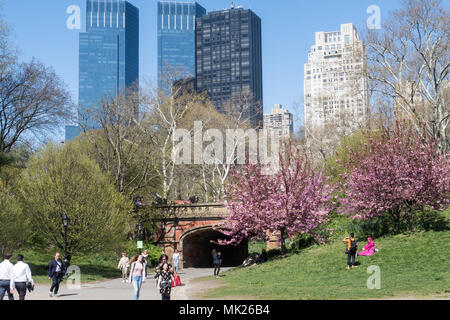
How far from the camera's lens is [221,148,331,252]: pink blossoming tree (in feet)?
109

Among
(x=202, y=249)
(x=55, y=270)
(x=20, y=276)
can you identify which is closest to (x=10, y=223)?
(x=55, y=270)

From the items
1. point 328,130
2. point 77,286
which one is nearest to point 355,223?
point 77,286

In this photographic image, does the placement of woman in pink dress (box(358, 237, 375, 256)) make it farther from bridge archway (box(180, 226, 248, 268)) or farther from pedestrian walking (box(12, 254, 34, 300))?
bridge archway (box(180, 226, 248, 268))

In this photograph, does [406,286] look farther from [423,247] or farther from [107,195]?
[107,195]

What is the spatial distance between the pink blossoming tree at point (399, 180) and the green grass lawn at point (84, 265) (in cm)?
1593

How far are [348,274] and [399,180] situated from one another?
755 centimetres

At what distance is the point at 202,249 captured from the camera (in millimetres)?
53719

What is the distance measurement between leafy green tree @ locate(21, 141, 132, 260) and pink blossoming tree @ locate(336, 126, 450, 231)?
15.0 metres

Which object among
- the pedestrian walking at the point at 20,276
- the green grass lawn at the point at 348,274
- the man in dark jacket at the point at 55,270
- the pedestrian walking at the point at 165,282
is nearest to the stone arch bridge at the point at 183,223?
the green grass lawn at the point at 348,274

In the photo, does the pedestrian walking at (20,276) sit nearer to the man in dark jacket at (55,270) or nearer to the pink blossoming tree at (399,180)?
the man in dark jacket at (55,270)

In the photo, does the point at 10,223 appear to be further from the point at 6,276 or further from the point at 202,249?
the point at 202,249

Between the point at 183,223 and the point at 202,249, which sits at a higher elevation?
the point at 183,223

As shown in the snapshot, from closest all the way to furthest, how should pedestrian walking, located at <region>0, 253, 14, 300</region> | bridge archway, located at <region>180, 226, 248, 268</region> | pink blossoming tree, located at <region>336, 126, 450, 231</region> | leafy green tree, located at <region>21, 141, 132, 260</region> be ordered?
pedestrian walking, located at <region>0, 253, 14, 300</region> < pink blossoming tree, located at <region>336, 126, 450, 231</region> < leafy green tree, located at <region>21, 141, 132, 260</region> < bridge archway, located at <region>180, 226, 248, 268</region>

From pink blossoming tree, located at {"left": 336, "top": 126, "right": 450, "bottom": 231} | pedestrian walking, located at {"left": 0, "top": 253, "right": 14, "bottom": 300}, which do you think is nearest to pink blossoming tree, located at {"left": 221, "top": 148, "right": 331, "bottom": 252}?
pink blossoming tree, located at {"left": 336, "top": 126, "right": 450, "bottom": 231}
